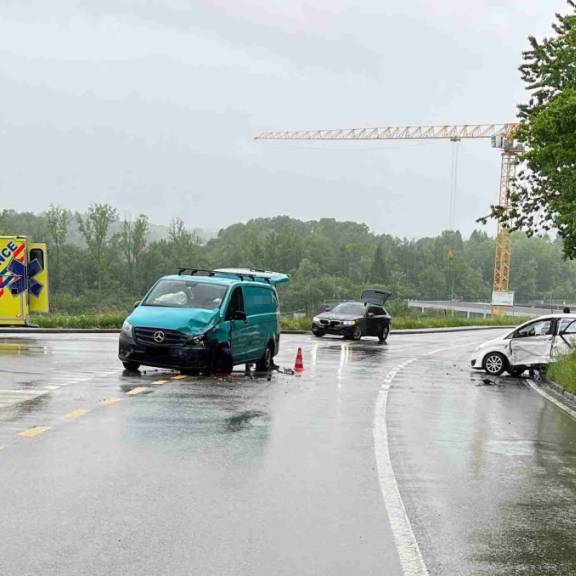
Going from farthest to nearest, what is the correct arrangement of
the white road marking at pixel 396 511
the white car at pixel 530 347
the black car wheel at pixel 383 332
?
the black car wheel at pixel 383 332, the white car at pixel 530 347, the white road marking at pixel 396 511

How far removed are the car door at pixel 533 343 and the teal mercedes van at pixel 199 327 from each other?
6510mm

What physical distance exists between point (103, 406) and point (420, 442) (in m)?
4.37

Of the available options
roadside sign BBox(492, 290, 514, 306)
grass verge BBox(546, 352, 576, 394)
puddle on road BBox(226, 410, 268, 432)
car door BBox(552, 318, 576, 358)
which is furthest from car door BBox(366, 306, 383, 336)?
roadside sign BBox(492, 290, 514, 306)

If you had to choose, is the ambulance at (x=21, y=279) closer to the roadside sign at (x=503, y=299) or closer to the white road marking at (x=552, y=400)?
the white road marking at (x=552, y=400)

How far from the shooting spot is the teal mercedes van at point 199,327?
53.0ft

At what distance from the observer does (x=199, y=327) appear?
16.3m

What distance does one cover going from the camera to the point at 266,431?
10.6 metres

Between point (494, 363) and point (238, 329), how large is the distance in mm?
7848

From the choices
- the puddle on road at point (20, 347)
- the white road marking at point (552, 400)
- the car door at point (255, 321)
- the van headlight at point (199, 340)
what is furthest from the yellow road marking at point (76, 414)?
the puddle on road at point (20, 347)

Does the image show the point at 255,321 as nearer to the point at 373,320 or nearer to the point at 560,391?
the point at 560,391

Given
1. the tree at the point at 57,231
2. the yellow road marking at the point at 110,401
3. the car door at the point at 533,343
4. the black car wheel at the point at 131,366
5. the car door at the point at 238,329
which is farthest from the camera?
the tree at the point at 57,231

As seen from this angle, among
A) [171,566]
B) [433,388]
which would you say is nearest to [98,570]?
[171,566]

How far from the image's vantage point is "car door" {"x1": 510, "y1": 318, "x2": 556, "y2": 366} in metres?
21.7

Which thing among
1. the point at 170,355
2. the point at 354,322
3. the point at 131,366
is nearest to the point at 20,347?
the point at 131,366
